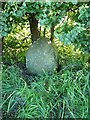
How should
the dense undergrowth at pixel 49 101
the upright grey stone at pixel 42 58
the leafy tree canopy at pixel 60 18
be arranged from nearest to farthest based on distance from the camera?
the dense undergrowth at pixel 49 101 < the leafy tree canopy at pixel 60 18 < the upright grey stone at pixel 42 58

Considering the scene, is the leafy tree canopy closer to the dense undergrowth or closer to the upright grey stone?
the dense undergrowth

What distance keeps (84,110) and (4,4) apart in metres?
1.72

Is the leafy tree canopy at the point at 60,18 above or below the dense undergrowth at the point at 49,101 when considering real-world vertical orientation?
above

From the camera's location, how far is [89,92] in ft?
7.34

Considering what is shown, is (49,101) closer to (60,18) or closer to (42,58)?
(60,18)

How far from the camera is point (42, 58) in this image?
10.3 ft

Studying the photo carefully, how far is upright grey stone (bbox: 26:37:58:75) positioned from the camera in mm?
3102

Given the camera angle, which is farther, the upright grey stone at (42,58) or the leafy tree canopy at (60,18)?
the upright grey stone at (42,58)

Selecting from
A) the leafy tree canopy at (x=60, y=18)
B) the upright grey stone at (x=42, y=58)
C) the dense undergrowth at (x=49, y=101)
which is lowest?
the dense undergrowth at (x=49, y=101)

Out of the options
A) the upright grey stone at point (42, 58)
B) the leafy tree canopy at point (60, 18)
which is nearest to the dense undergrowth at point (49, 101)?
the leafy tree canopy at point (60, 18)

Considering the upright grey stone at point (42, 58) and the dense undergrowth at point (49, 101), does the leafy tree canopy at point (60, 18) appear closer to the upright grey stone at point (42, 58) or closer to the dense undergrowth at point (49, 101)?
the dense undergrowth at point (49, 101)

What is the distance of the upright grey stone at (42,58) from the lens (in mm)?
3102

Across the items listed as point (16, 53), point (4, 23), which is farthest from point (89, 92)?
point (16, 53)

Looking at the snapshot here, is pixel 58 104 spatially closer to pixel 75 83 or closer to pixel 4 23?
pixel 75 83
